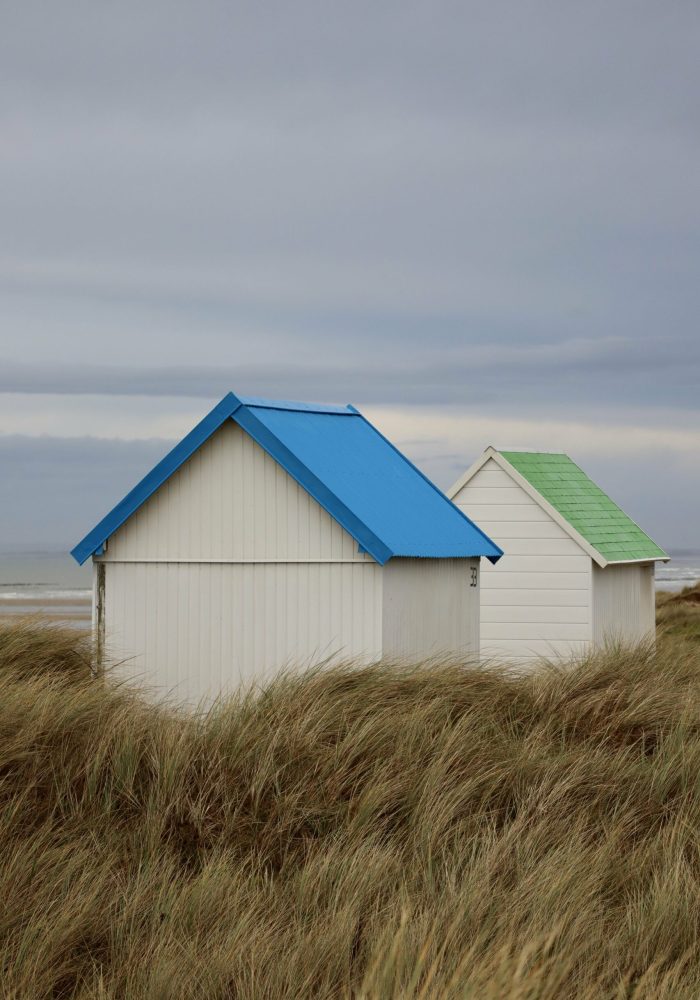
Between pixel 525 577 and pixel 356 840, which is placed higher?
pixel 525 577

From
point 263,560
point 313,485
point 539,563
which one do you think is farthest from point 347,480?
point 539,563

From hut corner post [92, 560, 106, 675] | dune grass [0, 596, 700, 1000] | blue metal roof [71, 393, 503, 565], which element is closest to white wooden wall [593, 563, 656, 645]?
blue metal roof [71, 393, 503, 565]

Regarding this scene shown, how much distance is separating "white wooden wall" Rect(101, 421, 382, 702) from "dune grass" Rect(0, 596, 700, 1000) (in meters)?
1.99

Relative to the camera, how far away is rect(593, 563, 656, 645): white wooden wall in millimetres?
19453

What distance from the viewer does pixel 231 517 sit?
12172mm

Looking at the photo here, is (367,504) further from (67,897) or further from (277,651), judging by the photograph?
(67,897)

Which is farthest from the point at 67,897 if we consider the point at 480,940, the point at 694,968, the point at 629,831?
the point at 629,831

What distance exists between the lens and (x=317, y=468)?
1186cm

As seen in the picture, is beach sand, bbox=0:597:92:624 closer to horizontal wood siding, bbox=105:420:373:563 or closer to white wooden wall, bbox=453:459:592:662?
white wooden wall, bbox=453:459:592:662

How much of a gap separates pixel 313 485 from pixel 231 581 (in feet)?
4.31

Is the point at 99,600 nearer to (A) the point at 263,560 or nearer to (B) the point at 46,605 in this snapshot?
(A) the point at 263,560

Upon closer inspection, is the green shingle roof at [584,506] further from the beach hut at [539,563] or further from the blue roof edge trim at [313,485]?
the blue roof edge trim at [313,485]

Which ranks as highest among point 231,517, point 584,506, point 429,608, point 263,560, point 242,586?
point 584,506

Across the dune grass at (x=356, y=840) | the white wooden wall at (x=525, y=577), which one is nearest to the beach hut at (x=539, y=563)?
the white wooden wall at (x=525, y=577)
